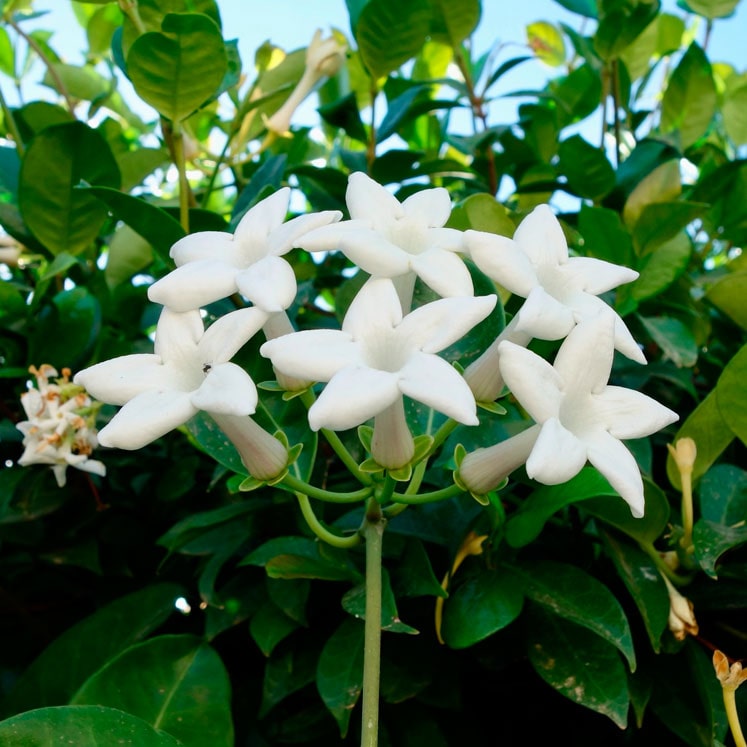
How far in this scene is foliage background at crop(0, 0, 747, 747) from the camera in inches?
32.1

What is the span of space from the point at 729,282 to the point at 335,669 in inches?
27.8

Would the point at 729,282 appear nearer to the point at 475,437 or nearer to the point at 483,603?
the point at 475,437

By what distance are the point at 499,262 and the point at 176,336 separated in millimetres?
289

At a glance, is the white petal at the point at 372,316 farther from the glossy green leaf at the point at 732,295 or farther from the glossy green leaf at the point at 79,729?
the glossy green leaf at the point at 732,295

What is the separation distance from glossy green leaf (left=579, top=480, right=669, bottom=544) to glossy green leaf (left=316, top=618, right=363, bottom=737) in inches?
11.3

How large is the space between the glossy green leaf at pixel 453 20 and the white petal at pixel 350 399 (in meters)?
1.05

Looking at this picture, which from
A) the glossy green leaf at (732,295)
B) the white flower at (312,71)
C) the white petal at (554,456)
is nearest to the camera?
the white petal at (554,456)

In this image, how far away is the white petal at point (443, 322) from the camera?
61cm

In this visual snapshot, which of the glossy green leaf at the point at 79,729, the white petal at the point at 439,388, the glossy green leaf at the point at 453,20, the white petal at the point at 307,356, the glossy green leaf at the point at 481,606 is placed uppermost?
the glossy green leaf at the point at 453,20

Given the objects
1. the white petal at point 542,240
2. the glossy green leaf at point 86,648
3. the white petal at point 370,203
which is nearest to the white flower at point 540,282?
the white petal at point 542,240

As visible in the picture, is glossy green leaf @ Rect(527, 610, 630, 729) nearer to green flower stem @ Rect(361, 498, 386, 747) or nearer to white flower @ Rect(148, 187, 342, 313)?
green flower stem @ Rect(361, 498, 386, 747)

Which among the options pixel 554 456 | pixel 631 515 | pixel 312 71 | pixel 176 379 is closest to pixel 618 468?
pixel 554 456

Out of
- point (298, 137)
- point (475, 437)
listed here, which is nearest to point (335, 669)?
point (475, 437)

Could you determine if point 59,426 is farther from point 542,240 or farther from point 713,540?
point 713,540
